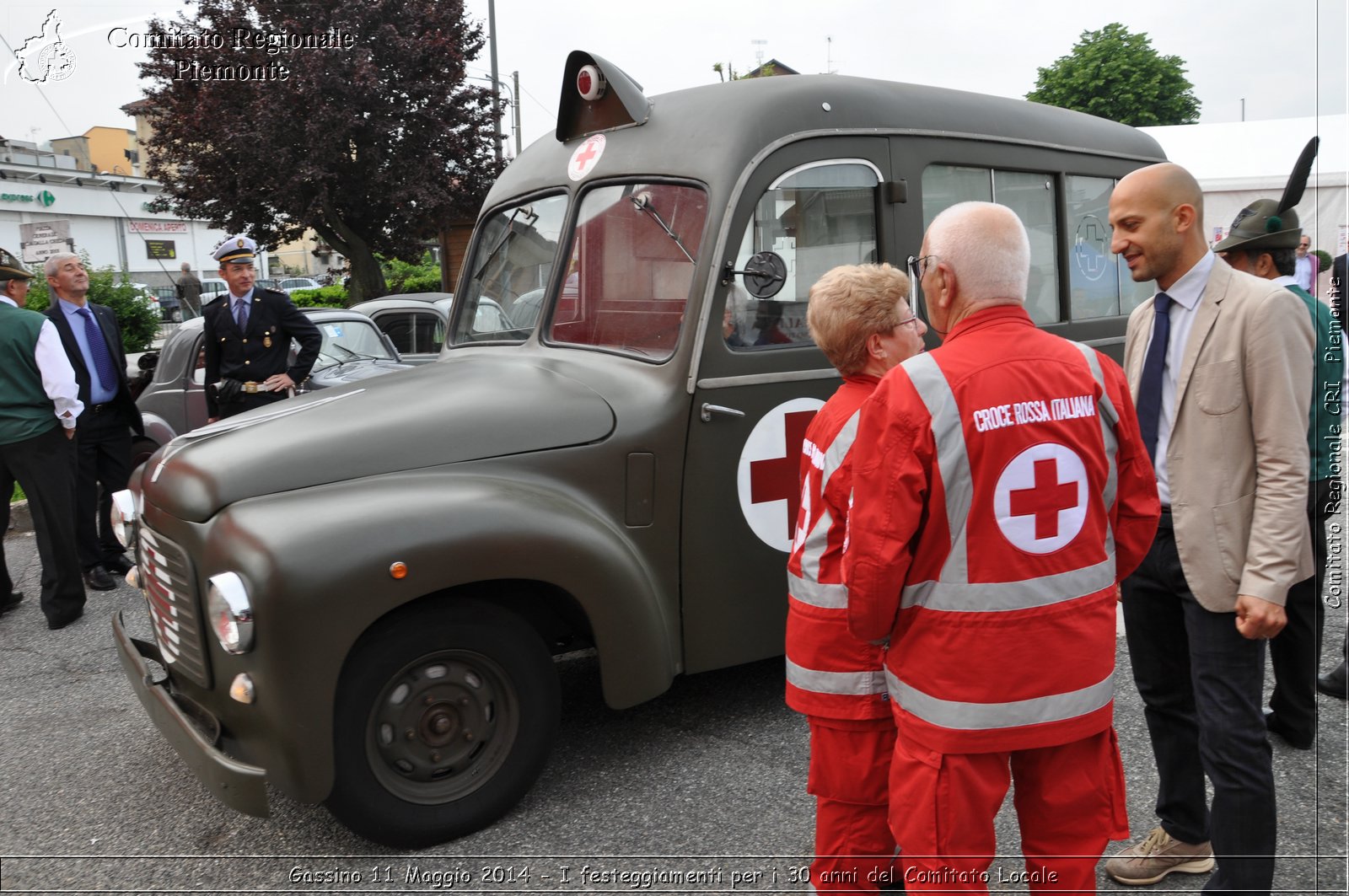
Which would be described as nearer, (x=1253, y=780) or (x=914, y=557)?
(x=914, y=557)

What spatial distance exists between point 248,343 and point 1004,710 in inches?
204

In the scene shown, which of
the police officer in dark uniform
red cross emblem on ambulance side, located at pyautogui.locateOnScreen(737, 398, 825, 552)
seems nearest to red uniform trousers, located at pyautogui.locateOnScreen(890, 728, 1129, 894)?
red cross emblem on ambulance side, located at pyautogui.locateOnScreen(737, 398, 825, 552)

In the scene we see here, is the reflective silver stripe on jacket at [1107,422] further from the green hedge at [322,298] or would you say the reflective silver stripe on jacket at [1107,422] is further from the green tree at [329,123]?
the green hedge at [322,298]

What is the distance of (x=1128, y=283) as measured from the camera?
197 inches

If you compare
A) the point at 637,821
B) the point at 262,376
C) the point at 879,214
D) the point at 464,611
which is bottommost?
the point at 637,821

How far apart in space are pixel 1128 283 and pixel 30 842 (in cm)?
518

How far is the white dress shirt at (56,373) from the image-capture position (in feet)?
17.8

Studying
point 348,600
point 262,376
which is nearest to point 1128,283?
point 348,600

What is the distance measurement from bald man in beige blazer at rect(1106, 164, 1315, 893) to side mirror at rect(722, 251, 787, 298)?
119 cm

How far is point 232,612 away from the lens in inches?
106

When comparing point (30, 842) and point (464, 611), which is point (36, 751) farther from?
point (464, 611)

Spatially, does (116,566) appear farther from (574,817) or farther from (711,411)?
(711,411)

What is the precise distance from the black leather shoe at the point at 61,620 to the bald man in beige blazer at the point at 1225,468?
553cm

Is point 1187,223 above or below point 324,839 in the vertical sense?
above
